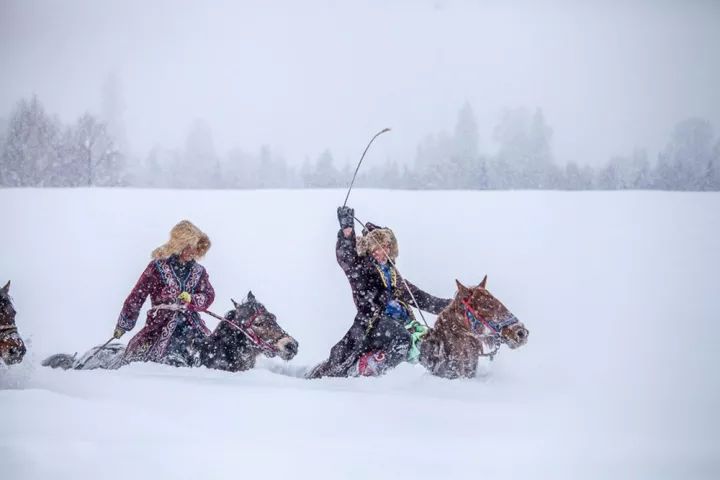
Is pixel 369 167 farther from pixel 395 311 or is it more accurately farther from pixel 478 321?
pixel 478 321

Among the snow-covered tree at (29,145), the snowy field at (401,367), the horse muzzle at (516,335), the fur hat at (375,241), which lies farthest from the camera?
the snow-covered tree at (29,145)

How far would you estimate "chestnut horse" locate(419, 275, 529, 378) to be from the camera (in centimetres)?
289

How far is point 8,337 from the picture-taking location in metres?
3.14

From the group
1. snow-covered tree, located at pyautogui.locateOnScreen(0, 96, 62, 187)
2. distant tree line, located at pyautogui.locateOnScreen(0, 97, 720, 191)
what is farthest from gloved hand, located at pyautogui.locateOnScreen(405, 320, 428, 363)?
snow-covered tree, located at pyautogui.locateOnScreen(0, 96, 62, 187)

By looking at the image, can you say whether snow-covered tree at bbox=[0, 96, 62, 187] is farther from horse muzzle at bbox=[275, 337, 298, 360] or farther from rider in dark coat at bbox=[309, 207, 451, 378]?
rider in dark coat at bbox=[309, 207, 451, 378]

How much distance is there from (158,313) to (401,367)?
1.34 metres

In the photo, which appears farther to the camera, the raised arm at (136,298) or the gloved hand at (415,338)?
the raised arm at (136,298)

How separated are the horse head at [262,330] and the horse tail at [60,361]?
3.09 ft

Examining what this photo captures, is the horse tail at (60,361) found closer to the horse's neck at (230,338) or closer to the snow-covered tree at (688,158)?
the horse's neck at (230,338)

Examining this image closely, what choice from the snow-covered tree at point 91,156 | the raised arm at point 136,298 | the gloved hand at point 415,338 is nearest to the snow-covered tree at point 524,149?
the gloved hand at point 415,338

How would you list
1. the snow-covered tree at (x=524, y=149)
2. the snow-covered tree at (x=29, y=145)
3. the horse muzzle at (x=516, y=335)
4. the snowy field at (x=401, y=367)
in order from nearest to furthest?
the horse muzzle at (x=516, y=335), the snowy field at (x=401, y=367), the snow-covered tree at (x=29, y=145), the snow-covered tree at (x=524, y=149)

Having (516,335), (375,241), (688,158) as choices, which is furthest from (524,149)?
(516,335)

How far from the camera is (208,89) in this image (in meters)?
4.50

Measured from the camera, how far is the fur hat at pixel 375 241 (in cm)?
322
